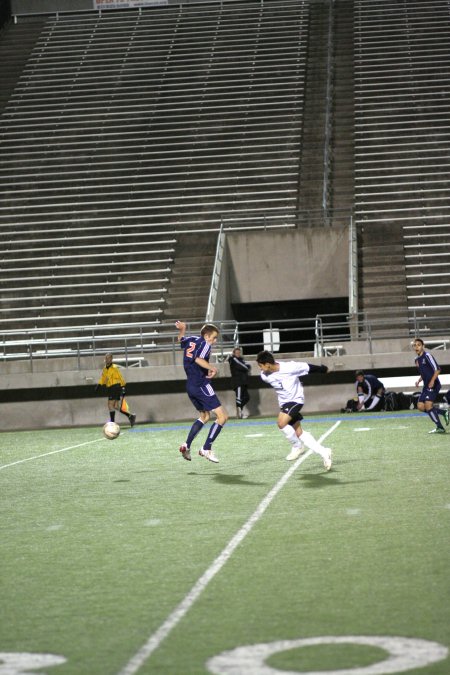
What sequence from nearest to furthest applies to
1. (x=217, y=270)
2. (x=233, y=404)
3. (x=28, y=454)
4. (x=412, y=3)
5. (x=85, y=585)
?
(x=85, y=585) < (x=28, y=454) < (x=233, y=404) < (x=217, y=270) < (x=412, y=3)

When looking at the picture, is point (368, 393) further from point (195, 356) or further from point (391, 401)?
point (195, 356)

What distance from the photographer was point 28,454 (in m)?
18.0

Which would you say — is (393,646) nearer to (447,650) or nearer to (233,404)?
(447,650)

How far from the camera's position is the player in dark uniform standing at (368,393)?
24953 millimetres

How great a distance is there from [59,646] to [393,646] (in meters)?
1.66

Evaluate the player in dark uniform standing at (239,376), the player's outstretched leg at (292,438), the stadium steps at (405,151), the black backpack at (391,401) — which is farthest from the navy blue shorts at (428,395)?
the stadium steps at (405,151)

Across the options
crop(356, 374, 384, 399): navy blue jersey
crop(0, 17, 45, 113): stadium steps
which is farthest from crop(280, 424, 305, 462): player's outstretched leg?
crop(0, 17, 45, 113): stadium steps

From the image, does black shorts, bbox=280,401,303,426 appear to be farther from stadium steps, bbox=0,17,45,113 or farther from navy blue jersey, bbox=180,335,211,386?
stadium steps, bbox=0,17,45,113

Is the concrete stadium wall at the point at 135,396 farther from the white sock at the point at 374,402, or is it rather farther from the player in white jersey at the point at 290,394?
the player in white jersey at the point at 290,394

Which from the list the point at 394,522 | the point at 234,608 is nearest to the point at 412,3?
the point at 394,522

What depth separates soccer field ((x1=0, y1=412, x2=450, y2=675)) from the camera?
522 centimetres

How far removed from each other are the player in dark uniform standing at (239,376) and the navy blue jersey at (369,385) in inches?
102

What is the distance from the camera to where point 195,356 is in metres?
13.6

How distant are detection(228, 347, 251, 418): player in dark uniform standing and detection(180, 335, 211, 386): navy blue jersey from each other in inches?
442
